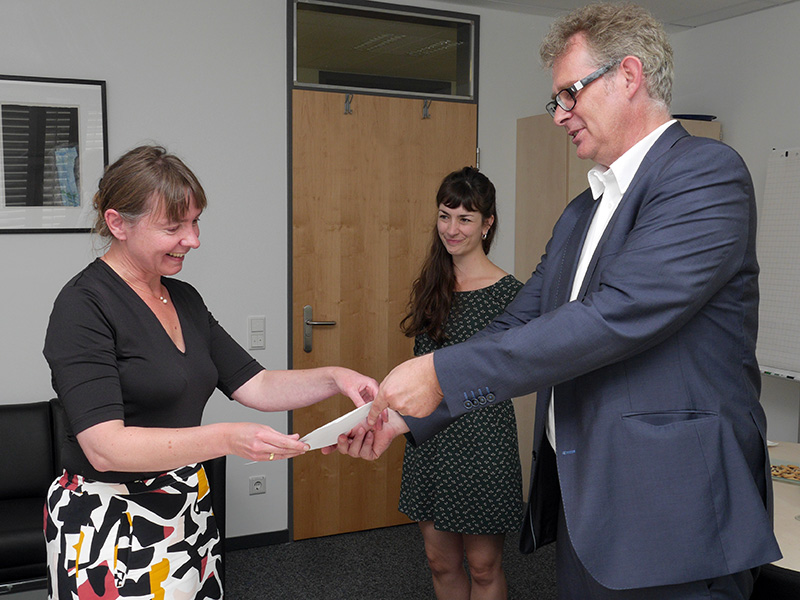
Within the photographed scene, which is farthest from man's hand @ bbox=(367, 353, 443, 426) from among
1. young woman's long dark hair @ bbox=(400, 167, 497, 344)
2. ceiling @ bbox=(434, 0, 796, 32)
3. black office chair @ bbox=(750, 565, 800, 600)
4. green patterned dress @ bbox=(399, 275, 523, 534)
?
ceiling @ bbox=(434, 0, 796, 32)

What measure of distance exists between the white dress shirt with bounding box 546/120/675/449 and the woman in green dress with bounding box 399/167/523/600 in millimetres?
1072

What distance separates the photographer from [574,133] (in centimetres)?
167

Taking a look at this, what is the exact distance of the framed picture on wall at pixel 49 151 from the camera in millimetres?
3473

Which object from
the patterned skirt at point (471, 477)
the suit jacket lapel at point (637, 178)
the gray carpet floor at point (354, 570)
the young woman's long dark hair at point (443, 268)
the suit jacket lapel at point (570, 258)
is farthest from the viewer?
the gray carpet floor at point (354, 570)

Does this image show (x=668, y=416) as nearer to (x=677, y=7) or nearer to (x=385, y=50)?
(x=385, y=50)

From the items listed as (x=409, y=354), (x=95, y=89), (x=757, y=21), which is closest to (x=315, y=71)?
(x=95, y=89)

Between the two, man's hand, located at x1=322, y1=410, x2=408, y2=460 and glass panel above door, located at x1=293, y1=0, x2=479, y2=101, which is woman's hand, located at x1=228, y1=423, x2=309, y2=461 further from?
glass panel above door, located at x1=293, y1=0, x2=479, y2=101

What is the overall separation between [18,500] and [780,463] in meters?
3.05

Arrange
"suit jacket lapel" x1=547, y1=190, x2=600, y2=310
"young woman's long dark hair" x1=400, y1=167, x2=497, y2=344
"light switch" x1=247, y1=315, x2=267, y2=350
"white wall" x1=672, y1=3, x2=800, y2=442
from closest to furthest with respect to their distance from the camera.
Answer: "suit jacket lapel" x1=547, y1=190, x2=600, y2=310, "young woman's long dark hair" x1=400, y1=167, x2=497, y2=344, "light switch" x1=247, y1=315, x2=267, y2=350, "white wall" x1=672, y1=3, x2=800, y2=442

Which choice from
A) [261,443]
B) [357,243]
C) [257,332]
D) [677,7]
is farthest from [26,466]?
[677,7]

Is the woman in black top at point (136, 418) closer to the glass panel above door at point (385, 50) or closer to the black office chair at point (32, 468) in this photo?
the black office chair at point (32, 468)

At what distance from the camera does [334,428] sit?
61.9 inches

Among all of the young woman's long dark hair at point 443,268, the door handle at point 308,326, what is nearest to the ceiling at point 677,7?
the young woman's long dark hair at point 443,268

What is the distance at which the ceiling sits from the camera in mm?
4188
